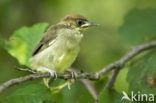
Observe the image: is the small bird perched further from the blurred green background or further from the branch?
the blurred green background

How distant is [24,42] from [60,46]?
0.57 m

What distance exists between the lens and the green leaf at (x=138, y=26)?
16.6ft

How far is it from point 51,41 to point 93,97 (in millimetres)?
969

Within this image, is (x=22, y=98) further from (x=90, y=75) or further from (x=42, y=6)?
(x=42, y=6)

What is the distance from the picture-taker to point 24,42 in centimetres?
432

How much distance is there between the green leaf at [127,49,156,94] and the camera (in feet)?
12.2

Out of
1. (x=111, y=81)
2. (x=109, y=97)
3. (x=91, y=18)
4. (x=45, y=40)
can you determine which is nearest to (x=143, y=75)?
(x=111, y=81)

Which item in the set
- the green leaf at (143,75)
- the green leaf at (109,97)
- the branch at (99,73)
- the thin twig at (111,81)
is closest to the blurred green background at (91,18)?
the branch at (99,73)

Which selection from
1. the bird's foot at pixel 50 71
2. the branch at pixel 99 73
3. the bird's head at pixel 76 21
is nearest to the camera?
the branch at pixel 99 73

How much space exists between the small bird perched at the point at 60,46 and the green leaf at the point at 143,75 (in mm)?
785

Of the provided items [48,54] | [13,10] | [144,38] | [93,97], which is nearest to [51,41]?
[48,54]

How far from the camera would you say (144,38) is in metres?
5.32

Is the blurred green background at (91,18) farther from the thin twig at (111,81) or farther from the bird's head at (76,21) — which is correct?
the thin twig at (111,81)

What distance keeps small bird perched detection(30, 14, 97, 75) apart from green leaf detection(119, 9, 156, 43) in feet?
3.54
